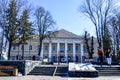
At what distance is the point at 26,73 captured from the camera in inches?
914

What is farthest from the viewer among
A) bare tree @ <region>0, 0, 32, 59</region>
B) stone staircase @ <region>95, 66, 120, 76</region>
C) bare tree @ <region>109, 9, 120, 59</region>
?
bare tree @ <region>109, 9, 120, 59</region>

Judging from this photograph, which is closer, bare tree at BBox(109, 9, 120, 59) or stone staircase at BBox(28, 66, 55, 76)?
stone staircase at BBox(28, 66, 55, 76)

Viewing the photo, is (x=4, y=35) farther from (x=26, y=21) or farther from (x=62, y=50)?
(x=62, y=50)

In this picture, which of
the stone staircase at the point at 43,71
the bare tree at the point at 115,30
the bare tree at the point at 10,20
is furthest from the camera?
the bare tree at the point at 115,30

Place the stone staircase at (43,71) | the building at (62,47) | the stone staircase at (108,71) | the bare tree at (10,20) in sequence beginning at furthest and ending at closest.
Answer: the building at (62,47)
the bare tree at (10,20)
the stone staircase at (43,71)
the stone staircase at (108,71)

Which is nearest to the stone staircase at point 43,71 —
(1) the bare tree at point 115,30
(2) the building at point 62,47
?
(1) the bare tree at point 115,30

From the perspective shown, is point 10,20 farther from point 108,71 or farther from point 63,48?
point 63,48

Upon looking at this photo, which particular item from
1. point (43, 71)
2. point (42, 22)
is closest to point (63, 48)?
point (42, 22)

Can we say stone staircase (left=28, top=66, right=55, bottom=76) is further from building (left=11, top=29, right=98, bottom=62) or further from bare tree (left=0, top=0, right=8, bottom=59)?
building (left=11, top=29, right=98, bottom=62)

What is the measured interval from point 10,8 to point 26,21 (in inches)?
117

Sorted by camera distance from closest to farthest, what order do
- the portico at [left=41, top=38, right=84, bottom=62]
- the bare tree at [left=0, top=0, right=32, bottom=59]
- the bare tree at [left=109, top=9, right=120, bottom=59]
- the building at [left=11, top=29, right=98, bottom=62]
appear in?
the bare tree at [left=0, top=0, right=32, bottom=59], the bare tree at [left=109, top=9, right=120, bottom=59], the building at [left=11, top=29, right=98, bottom=62], the portico at [left=41, top=38, right=84, bottom=62]

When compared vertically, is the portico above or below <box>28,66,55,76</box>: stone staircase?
above

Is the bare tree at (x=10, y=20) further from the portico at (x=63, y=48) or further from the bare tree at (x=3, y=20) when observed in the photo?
the portico at (x=63, y=48)

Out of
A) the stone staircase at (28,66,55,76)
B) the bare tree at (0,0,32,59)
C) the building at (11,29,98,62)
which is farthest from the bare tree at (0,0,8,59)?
the building at (11,29,98,62)
